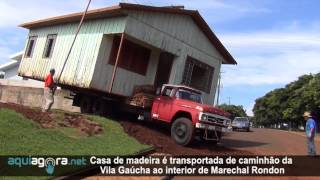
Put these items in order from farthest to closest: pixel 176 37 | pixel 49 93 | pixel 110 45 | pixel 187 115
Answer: pixel 176 37 → pixel 110 45 → pixel 49 93 → pixel 187 115

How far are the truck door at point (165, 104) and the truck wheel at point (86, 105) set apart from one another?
4.26 metres

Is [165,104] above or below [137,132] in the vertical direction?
above

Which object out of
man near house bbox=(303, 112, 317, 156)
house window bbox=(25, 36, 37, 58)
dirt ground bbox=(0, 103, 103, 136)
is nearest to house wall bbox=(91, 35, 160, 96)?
dirt ground bbox=(0, 103, 103, 136)

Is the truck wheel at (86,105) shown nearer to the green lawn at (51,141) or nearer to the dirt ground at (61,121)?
the dirt ground at (61,121)

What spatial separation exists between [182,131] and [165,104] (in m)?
1.71

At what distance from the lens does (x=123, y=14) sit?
63.7 feet

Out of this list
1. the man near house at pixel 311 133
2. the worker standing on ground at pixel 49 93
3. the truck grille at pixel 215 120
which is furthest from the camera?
the worker standing on ground at pixel 49 93

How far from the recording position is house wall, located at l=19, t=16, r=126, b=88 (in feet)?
65.6

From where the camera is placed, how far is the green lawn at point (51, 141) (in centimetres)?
1104

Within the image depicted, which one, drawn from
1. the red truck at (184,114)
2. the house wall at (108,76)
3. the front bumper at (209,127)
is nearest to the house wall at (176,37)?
the house wall at (108,76)

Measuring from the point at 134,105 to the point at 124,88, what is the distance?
3.72ft

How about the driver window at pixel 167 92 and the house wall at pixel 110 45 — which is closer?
the driver window at pixel 167 92

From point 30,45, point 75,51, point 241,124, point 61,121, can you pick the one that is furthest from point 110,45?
point 241,124

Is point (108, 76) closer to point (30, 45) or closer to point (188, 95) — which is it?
point (188, 95)
